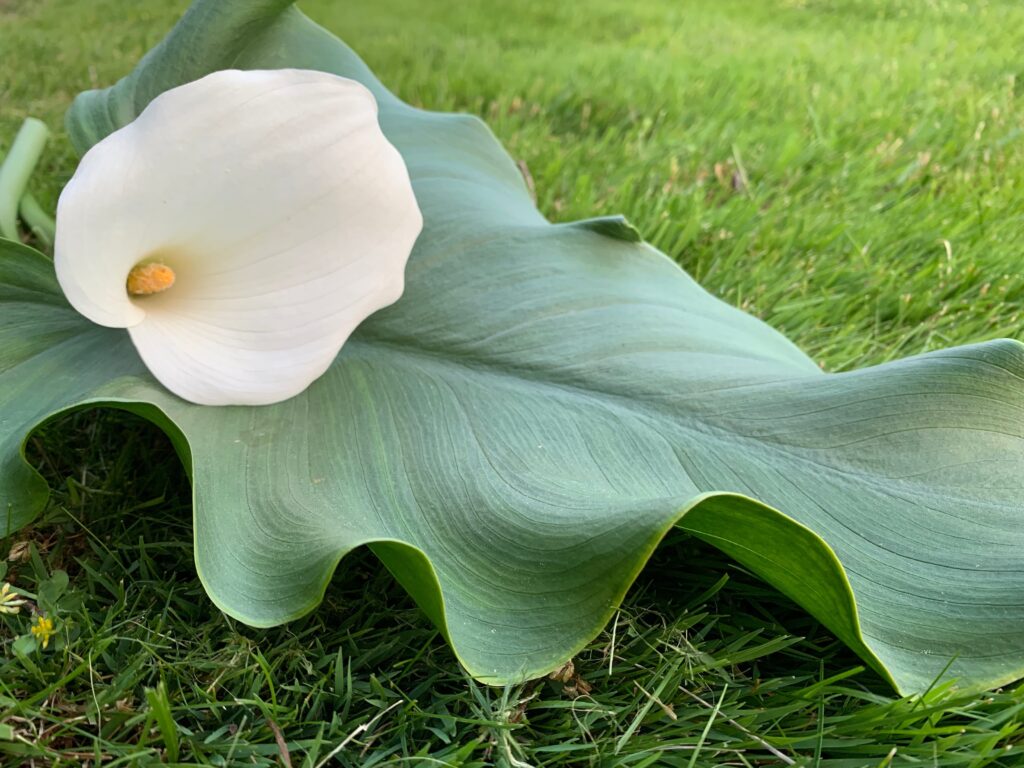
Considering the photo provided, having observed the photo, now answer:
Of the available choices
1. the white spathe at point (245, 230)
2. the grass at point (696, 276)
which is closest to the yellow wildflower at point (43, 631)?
the grass at point (696, 276)

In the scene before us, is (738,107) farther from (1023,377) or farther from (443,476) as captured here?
(443,476)

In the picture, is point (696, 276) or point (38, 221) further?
point (696, 276)

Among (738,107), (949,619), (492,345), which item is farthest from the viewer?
(738,107)

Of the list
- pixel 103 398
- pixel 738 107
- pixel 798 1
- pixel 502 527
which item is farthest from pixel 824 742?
pixel 798 1

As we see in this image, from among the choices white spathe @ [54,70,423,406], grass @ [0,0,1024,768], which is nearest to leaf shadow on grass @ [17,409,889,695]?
grass @ [0,0,1024,768]

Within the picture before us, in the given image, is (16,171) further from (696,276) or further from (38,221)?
(696,276)

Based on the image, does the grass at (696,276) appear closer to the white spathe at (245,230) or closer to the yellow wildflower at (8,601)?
the yellow wildflower at (8,601)

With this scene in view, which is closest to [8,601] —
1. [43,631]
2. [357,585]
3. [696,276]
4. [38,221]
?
[43,631]
